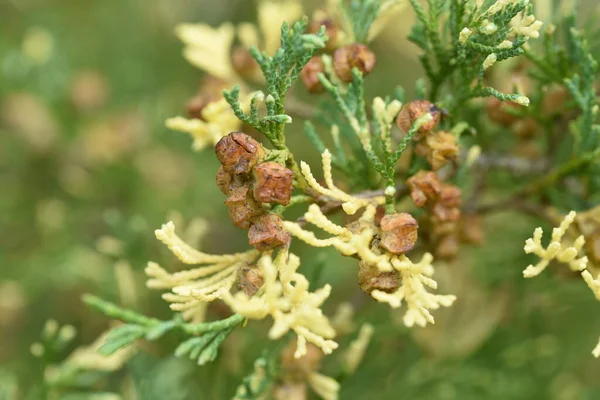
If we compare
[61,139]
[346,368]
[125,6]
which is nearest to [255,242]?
[346,368]

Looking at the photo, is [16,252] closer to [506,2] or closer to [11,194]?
[11,194]

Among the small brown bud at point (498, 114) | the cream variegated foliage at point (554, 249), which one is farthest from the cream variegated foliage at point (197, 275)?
the small brown bud at point (498, 114)

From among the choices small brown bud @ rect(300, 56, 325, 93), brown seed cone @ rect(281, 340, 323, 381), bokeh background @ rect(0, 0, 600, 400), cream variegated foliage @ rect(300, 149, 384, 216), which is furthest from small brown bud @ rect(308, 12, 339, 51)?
brown seed cone @ rect(281, 340, 323, 381)

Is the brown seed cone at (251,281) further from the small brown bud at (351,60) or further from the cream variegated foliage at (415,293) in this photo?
the small brown bud at (351,60)

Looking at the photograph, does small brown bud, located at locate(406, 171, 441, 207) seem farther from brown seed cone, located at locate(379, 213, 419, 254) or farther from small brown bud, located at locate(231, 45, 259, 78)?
small brown bud, located at locate(231, 45, 259, 78)

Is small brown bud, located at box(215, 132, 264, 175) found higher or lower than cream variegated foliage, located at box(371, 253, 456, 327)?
higher

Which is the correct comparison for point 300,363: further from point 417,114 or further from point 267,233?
point 417,114
